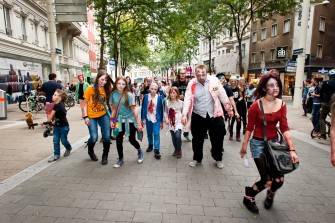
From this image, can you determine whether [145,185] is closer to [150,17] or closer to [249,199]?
[249,199]

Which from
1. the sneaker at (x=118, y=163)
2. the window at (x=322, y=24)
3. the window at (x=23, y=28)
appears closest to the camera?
the sneaker at (x=118, y=163)

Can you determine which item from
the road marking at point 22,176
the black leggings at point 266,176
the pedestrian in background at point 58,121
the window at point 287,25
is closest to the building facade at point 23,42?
the pedestrian in background at point 58,121

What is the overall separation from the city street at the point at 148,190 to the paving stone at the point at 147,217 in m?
0.01

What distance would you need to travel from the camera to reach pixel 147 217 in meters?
3.04

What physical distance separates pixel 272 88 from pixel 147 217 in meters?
2.21

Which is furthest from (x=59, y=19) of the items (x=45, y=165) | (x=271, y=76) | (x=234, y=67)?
(x=234, y=67)

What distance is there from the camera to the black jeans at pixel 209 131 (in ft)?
15.2

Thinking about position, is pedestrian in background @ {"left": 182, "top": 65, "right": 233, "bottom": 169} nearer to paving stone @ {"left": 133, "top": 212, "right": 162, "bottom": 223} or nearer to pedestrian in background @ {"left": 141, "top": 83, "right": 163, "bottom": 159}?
pedestrian in background @ {"left": 141, "top": 83, "right": 163, "bottom": 159}

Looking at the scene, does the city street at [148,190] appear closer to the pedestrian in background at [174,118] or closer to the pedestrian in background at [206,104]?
the pedestrian in background at [174,118]

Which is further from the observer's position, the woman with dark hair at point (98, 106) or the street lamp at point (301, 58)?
the street lamp at point (301, 58)

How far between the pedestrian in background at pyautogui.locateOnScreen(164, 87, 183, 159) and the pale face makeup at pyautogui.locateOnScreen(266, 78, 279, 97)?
266cm

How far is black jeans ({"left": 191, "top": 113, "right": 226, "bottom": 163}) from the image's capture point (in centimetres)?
464

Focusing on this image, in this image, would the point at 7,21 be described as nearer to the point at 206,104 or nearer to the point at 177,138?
the point at 177,138

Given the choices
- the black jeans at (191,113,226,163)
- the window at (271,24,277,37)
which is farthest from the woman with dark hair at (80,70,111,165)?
the window at (271,24,277,37)
